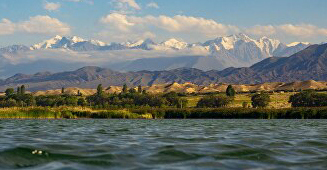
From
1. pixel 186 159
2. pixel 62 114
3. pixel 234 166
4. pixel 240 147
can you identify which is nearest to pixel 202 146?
pixel 240 147

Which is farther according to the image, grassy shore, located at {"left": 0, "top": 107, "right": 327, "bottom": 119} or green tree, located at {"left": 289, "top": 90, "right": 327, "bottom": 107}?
green tree, located at {"left": 289, "top": 90, "right": 327, "bottom": 107}

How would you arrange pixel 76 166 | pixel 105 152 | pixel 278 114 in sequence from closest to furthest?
pixel 76 166
pixel 105 152
pixel 278 114

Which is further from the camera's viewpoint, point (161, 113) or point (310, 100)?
point (310, 100)

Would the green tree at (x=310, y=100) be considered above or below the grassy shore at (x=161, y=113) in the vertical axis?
above

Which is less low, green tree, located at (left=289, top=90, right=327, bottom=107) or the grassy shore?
green tree, located at (left=289, top=90, right=327, bottom=107)

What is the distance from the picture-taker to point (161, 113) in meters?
110

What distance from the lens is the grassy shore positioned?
3558 inches

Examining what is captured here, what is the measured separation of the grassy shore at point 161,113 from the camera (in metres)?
90.4

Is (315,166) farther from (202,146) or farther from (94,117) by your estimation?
(94,117)

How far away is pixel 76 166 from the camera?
18.1 meters

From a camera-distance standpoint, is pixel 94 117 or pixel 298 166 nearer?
pixel 298 166

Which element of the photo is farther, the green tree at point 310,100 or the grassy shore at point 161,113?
the green tree at point 310,100

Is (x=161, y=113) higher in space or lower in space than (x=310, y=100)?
lower

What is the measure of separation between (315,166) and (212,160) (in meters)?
4.18
